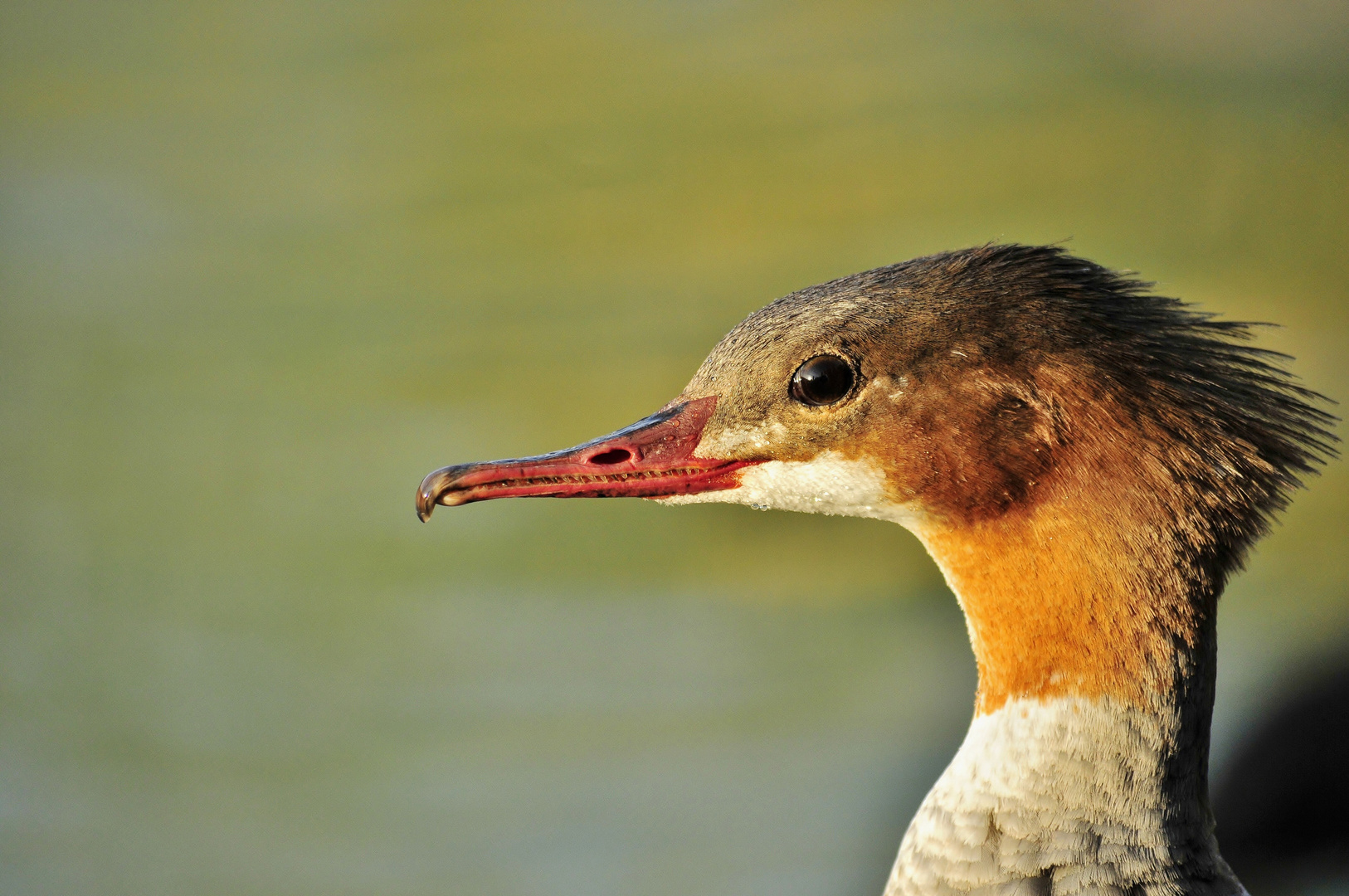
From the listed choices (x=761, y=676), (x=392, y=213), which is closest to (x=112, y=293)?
(x=392, y=213)

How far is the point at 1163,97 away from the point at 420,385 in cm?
411

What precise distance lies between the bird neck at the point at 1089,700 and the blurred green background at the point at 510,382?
86.2 inches

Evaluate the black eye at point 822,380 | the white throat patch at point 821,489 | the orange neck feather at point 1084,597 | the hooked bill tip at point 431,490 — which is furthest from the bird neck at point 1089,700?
the hooked bill tip at point 431,490

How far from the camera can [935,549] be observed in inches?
79.7

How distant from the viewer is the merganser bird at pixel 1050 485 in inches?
72.0

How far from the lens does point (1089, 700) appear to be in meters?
1.90

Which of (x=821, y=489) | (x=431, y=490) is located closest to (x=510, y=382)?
(x=431, y=490)

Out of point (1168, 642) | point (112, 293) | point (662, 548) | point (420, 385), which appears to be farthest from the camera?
point (112, 293)

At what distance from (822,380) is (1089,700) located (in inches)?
25.5

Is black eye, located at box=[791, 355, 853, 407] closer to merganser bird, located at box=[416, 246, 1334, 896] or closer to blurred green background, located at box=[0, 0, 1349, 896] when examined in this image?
merganser bird, located at box=[416, 246, 1334, 896]

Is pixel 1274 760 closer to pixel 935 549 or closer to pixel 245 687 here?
pixel 935 549

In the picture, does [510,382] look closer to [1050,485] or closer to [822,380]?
[822,380]

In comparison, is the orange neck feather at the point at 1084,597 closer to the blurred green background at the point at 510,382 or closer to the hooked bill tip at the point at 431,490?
the hooked bill tip at the point at 431,490

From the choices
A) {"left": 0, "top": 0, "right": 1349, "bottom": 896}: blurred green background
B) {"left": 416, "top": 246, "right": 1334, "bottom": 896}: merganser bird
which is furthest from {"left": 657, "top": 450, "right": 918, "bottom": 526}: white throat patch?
{"left": 0, "top": 0, "right": 1349, "bottom": 896}: blurred green background
